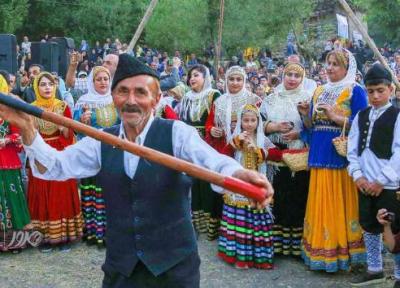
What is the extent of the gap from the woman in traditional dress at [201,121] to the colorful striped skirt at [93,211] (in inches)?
42.9

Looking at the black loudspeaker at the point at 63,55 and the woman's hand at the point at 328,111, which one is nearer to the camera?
the woman's hand at the point at 328,111

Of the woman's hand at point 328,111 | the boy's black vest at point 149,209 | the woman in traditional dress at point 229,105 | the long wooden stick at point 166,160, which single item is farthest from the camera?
the woman in traditional dress at point 229,105

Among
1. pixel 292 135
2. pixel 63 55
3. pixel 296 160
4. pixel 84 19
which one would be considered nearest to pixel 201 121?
pixel 292 135

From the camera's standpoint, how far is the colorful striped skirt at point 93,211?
5910mm

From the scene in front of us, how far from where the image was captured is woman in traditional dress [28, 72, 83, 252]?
567 cm

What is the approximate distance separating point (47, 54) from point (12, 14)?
16215 mm

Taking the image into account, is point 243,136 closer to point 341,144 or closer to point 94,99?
point 341,144

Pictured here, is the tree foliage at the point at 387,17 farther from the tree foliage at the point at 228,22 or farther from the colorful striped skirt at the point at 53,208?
the colorful striped skirt at the point at 53,208

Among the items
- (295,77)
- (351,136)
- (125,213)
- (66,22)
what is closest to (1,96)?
(125,213)

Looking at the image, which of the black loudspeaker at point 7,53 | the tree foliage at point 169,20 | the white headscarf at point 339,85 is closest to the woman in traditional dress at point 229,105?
the white headscarf at point 339,85

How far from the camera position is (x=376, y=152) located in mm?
4414

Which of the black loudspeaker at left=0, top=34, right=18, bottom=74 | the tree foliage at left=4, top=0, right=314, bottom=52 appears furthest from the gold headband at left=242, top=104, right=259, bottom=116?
the tree foliage at left=4, top=0, right=314, bottom=52

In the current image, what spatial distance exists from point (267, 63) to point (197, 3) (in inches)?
215

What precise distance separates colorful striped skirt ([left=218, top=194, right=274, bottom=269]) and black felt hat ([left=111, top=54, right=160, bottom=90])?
2767 millimetres
